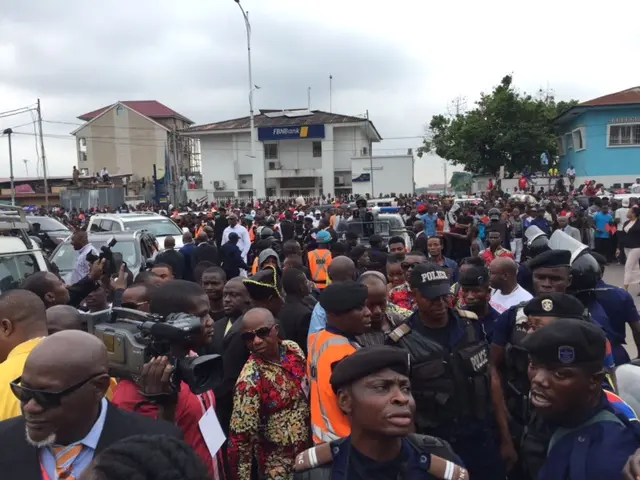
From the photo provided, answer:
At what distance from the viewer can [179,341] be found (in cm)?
243

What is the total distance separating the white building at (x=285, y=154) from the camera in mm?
50000

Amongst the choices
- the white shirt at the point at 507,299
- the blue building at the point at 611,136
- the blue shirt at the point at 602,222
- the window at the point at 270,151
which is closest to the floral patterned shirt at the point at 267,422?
the white shirt at the point at 507,299

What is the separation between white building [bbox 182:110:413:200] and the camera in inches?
1969

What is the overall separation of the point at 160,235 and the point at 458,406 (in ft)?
37.2

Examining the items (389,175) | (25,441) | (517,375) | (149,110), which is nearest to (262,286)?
(517,375)

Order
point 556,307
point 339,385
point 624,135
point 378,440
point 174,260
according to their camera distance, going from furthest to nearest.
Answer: point 624,135
point 174,260
point 556,307
point 339,385
point 378,440

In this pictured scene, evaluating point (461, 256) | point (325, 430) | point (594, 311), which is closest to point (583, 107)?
point (461, 256)

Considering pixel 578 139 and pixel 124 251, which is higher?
pixel 578 139

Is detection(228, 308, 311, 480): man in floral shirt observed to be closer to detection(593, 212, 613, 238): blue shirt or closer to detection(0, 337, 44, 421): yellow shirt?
detection(0, 337, 44, 421): yellow shirt

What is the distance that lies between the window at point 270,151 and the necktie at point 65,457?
5039 cm

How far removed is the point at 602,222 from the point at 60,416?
15.1m

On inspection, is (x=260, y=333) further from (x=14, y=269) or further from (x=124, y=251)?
(x=124, y=251)

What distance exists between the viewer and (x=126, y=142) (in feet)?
210

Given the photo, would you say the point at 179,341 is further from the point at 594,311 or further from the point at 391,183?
the point at 391,183
